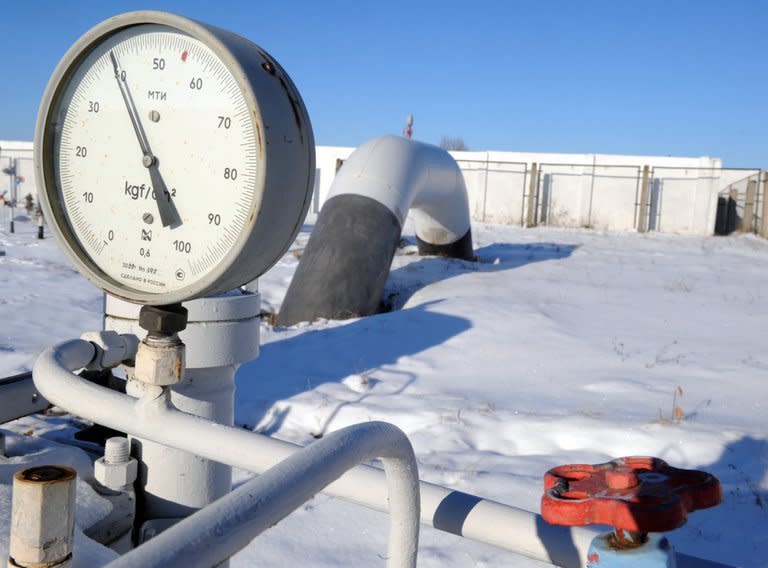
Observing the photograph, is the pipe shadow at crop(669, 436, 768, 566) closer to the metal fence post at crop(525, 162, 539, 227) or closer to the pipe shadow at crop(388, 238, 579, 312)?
the pipe shadow at crop(388, 238, 579, 312)

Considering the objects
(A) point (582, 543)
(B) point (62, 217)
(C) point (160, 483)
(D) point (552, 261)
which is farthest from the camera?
(D) point (552, 261)

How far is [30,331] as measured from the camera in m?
4.84

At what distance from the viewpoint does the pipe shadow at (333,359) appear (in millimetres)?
3660

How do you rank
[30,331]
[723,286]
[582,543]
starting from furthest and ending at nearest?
1. [723,286]
2. [30,331]
3. [582,543]

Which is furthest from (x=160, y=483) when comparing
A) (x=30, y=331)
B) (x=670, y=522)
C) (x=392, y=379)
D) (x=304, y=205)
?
(x=30, y=331)

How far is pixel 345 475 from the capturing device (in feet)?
3.43

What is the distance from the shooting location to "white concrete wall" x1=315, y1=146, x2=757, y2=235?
1791 centimetres

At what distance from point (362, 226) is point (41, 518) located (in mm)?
5256

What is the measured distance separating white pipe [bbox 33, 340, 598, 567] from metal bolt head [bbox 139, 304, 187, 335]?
0.11m

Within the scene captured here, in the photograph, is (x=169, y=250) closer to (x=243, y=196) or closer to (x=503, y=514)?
(x=243, y=196)

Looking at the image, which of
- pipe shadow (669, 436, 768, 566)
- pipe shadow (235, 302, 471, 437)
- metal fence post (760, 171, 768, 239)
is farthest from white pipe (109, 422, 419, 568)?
metal fence post (760, 171, 768, 239)

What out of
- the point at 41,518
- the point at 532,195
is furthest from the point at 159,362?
the point at 532,195

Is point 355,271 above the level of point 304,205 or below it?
below

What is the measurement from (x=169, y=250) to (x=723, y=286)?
707cm
